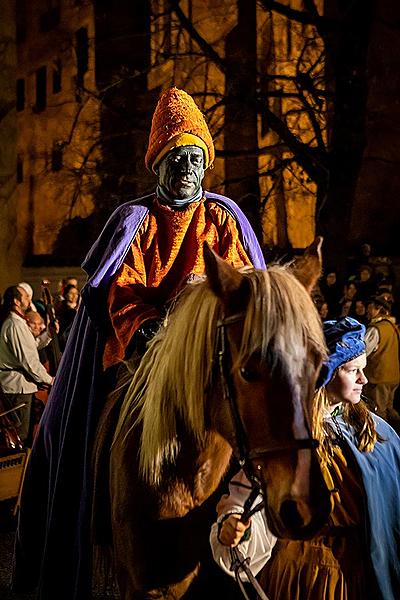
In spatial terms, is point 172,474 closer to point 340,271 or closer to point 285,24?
point 340,271

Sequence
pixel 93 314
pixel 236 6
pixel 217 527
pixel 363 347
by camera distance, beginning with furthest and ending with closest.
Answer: pixel 236 6 < pixel 93 314 < pixel 363 347 < pixel 217 527

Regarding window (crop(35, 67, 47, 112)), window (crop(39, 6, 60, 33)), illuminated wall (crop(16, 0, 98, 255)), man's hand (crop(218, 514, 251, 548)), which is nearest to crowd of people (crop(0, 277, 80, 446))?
man's hand (crop(218, 514, 251, 548))

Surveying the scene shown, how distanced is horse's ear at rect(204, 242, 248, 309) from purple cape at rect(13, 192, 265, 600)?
4.33 ft

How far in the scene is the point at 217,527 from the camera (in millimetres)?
3557

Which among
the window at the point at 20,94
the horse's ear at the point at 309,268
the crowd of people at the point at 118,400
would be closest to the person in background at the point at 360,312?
the crowd of people at the point at 118,400

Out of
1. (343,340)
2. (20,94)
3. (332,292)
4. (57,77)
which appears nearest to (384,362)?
(332,292)

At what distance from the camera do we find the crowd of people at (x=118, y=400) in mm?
4031

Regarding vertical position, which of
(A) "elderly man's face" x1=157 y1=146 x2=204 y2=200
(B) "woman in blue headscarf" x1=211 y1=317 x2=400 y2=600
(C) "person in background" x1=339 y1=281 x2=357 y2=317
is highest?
(A) "elderly man's face" x1=157 y1=146 x2=204 y2=200

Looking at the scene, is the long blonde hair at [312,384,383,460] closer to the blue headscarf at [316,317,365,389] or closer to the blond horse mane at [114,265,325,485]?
the blue headscarf at [316,317,365,389]

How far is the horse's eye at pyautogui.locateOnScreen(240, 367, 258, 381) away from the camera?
10.2ft

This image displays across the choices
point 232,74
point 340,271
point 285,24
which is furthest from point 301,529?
point 285,24

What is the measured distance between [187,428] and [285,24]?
16.1 metres

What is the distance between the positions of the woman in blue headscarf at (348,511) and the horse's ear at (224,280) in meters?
0.81

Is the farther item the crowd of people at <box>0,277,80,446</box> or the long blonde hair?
the crowd of people at <box>0,277,80,446</box>
